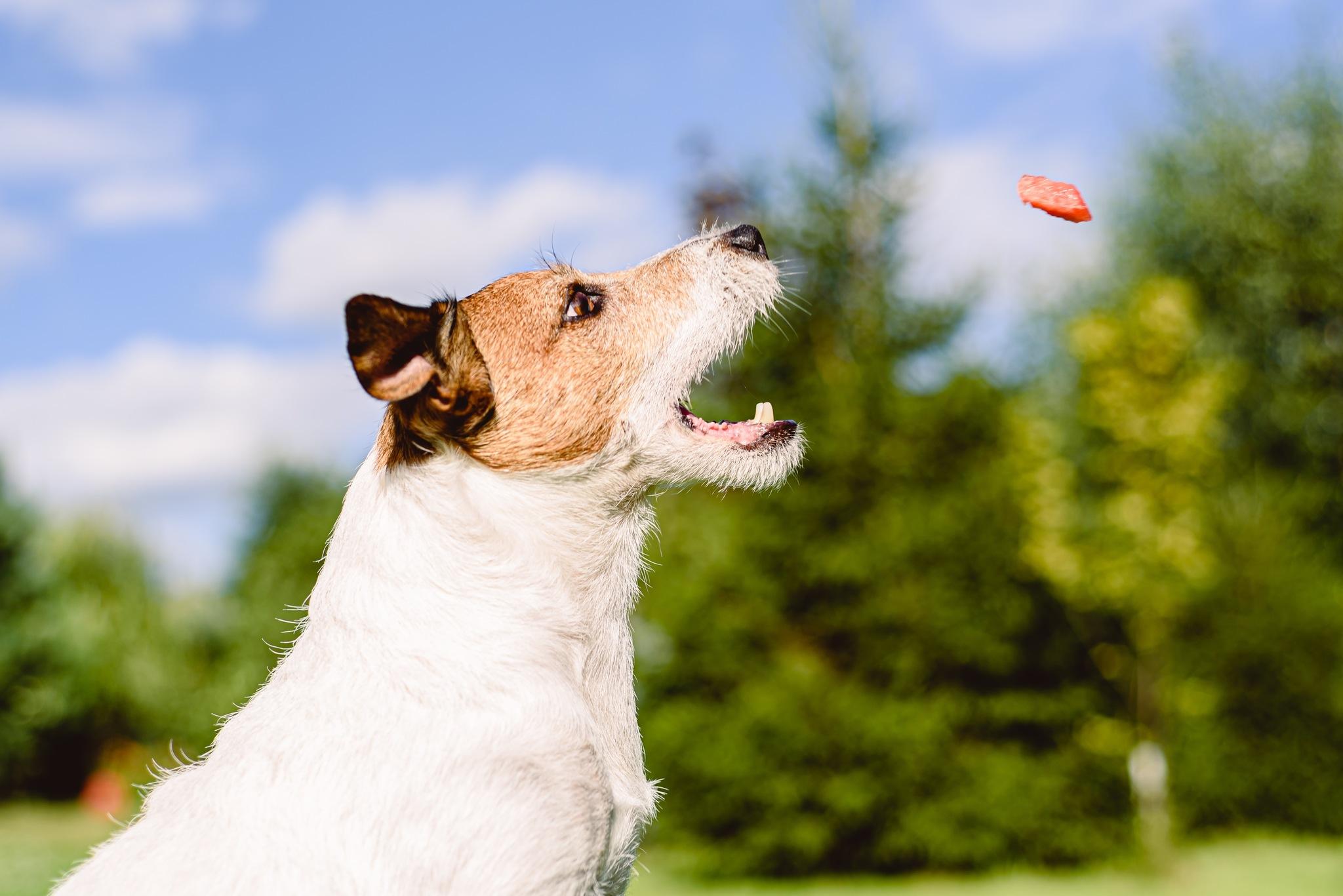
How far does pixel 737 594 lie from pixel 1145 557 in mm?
4748

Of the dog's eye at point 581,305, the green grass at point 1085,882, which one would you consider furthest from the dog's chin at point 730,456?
the green grass at point 1085,882

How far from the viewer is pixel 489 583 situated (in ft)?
10.6

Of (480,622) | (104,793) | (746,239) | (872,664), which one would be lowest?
(104,793)

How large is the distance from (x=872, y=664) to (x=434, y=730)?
10.4 meters

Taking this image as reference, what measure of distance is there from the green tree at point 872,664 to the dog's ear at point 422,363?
8.54m

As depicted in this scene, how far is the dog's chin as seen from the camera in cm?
378

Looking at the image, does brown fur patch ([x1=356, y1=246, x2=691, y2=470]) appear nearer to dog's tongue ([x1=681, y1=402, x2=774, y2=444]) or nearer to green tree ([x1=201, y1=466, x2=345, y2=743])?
dog's tongue ([x1=681, y1=402, x2=774, y2=444])

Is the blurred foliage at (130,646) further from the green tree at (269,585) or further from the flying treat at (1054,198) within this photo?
the flying treat at (1054,198)

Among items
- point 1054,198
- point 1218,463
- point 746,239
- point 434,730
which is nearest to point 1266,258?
point 1218,463

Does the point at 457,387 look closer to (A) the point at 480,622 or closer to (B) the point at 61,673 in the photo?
(A) the point at 480,622

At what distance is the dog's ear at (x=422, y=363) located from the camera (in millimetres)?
3115

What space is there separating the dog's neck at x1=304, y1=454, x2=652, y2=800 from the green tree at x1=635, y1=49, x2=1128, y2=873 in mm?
8543

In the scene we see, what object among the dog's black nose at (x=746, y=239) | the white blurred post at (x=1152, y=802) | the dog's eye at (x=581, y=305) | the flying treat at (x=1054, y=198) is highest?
the flying treat at (x=1054, y=198)

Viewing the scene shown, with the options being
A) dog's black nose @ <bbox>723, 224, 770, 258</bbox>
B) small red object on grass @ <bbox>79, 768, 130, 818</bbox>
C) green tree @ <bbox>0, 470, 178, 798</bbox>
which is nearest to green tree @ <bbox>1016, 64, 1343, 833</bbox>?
dog's black nose @ <bbox>723, 224, 770, 258</bbox>
